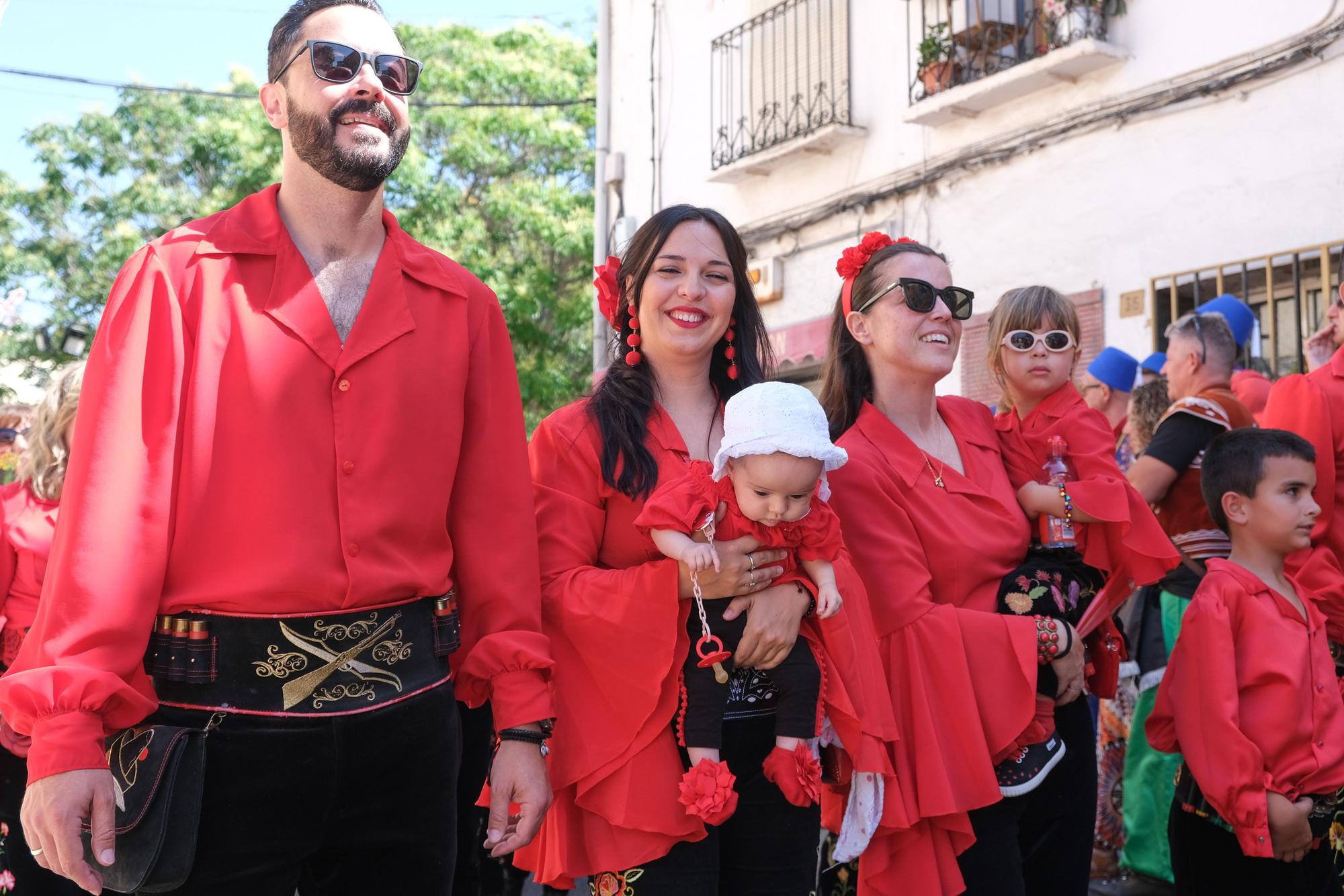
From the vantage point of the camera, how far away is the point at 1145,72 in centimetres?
811

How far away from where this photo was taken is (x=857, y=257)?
363cm

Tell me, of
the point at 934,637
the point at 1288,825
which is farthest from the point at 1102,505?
the point at 1288,825

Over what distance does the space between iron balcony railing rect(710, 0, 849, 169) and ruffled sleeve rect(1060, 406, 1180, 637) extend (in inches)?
298

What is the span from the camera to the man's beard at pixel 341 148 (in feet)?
7.79

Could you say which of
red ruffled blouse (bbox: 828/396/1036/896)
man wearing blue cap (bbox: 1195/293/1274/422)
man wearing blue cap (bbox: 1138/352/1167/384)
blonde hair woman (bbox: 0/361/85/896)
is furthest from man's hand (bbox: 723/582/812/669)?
man wearing blue cap (bbox: 1138/352/1167/384)

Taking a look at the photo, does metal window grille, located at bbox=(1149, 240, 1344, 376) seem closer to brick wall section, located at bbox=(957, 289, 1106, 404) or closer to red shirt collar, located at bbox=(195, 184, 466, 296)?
brick wall section, located at bbox=(957, 289, 1106, 404)

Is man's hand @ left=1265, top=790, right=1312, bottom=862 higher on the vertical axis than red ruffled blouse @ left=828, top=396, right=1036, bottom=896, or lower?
lower

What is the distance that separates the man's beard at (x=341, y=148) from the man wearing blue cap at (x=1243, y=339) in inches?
176

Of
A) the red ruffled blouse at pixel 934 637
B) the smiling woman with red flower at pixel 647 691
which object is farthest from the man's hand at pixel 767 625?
the red ruffled blouse at pixel 934 637

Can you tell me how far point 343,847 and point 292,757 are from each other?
22 centimetres

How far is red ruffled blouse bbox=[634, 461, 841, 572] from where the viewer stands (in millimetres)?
2699

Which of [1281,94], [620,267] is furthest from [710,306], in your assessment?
[1281,94]

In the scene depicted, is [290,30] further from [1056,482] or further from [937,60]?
[937,60]

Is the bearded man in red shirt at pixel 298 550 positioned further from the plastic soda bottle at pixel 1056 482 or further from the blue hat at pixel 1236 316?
the blue hat at pixel 1236 316
